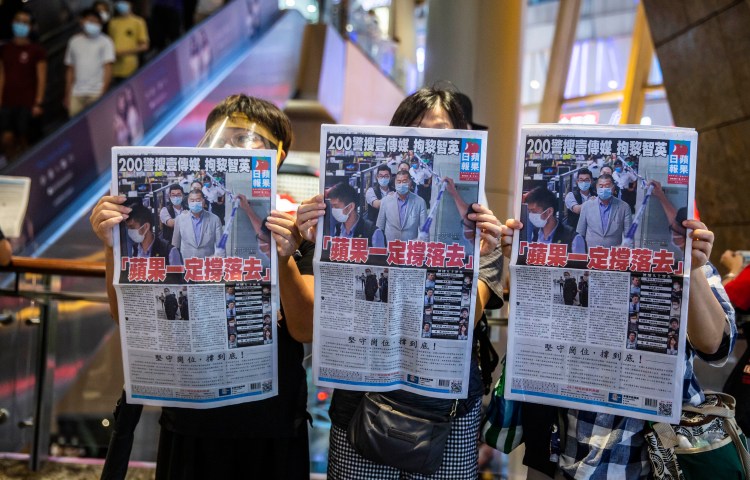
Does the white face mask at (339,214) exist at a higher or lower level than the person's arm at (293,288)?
higher

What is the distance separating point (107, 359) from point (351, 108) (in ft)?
27.0

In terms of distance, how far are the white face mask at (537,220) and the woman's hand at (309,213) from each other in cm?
47

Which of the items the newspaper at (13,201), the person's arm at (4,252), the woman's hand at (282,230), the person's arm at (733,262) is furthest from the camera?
the person's arm at (733,262)

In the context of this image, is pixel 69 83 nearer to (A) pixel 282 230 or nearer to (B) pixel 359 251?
(A) pixel 282 230

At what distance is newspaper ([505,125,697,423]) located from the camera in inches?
56.4

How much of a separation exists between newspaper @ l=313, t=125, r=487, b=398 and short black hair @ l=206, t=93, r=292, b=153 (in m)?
0.34

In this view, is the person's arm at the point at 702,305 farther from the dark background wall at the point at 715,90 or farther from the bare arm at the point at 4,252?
the dark background wall at the point at 715,90

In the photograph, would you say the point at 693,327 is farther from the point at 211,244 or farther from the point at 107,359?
the point at 107,359

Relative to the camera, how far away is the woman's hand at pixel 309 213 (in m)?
1.49

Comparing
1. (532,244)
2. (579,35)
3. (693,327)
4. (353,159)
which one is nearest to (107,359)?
(353,159)

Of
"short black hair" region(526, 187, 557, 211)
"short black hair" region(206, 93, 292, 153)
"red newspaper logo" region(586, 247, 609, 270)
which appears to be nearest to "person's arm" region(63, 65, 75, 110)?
"short black hair" region(206, 93, 292, 153)

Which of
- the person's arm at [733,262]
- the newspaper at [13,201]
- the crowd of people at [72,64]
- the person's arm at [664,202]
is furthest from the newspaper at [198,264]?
the crowd of people at [72,64]

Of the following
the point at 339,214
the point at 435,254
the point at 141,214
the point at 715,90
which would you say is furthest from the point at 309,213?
the point at 715,90

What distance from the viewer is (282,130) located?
182 cm
